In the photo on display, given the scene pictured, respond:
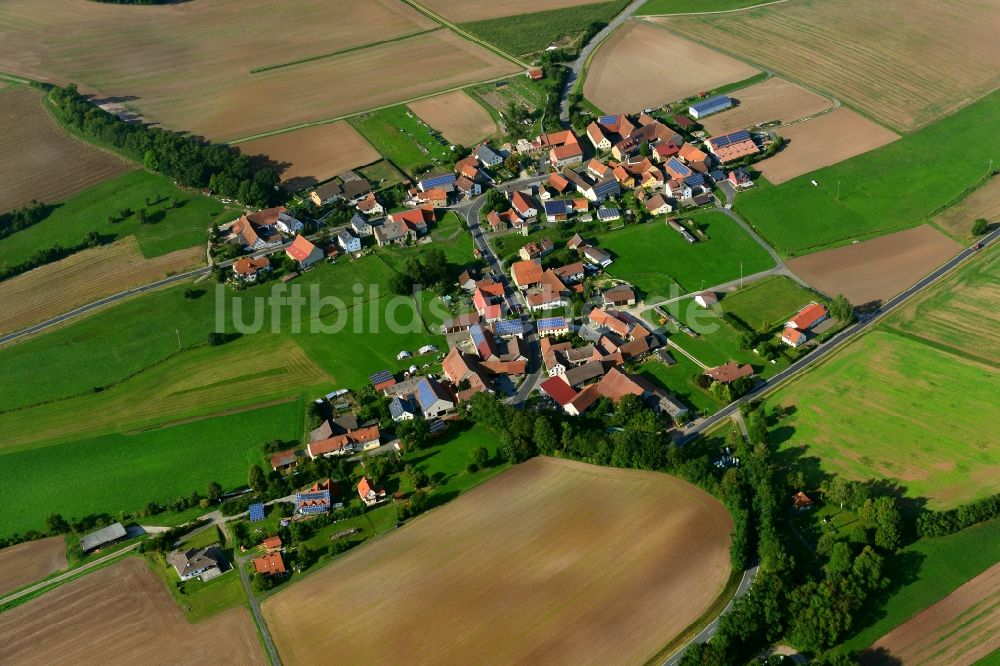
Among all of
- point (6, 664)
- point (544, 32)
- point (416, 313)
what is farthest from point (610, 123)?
point (6, 664)

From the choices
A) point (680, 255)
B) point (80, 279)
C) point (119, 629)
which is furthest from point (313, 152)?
point (119, 629)

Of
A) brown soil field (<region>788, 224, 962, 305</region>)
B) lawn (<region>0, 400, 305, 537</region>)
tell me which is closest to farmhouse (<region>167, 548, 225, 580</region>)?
lawn (<region>0, 400, 305, 537</region>)

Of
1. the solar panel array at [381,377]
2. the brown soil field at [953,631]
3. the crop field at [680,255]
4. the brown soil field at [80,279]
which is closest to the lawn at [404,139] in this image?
the brown soil field at [80,279]

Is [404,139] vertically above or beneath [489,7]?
beneath

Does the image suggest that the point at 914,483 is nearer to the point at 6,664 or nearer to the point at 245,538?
the point at 245,538

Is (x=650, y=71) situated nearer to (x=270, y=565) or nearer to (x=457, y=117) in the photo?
(x=457, y=117)

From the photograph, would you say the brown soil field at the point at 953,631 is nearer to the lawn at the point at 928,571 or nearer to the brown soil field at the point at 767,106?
the lawn at the point at 928,571
